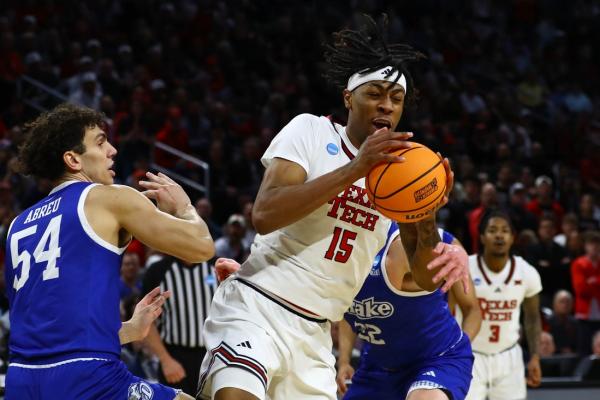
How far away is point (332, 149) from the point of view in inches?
175

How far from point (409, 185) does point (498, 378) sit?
4.24 m

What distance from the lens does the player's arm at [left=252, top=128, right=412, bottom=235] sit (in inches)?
154

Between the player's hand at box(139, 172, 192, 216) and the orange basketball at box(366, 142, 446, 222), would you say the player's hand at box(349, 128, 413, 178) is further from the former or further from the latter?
the player's hand at box(139, 172, 192, 216)

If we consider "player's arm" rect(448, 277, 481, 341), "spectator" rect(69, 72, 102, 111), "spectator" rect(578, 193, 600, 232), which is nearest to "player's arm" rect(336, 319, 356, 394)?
"player's arm" rect(448, 277, 481, 341)

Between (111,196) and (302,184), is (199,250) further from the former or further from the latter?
(302,184)

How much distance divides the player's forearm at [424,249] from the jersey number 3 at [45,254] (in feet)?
5.03

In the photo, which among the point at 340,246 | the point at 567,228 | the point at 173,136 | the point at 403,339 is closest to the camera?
the point at 340,246

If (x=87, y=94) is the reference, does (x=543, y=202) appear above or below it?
below

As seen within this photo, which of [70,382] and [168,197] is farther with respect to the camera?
[168,197]

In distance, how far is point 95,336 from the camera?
379 cm

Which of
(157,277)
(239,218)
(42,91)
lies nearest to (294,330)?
(157,277)

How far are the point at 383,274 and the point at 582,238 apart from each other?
6.51m

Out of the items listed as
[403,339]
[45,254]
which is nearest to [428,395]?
[403,339]

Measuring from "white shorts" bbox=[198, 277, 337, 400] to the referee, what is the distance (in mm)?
3363
